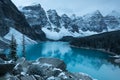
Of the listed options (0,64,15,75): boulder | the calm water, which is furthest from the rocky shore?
the calm water

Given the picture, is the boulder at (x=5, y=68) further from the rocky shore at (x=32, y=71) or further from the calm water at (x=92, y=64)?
the calm water at (x=92, y=64)

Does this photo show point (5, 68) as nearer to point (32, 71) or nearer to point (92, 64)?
point (32, 71)

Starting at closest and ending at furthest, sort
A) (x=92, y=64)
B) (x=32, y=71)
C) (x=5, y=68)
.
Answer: (x=5, y=68)
(x=32, y=71)
(x=92, y=64)

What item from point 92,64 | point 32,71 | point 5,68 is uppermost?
point 5,68

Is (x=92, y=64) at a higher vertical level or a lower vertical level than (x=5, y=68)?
lower

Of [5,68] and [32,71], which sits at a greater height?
[5,68]

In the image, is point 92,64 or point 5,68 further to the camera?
point 92,64

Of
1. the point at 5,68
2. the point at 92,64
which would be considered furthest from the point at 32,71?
the point at 92,64

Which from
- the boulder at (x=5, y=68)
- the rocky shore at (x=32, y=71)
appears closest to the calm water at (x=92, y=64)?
the rocky shore at (x=32, y=71)

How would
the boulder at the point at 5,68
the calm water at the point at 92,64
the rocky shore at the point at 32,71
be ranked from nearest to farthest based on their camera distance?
the boulder at the point at 5,68, the rocky shore at the point at 32,71, the calm water at the point at 92,64

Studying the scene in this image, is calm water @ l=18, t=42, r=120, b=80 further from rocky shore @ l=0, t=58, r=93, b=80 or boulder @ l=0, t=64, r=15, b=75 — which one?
boulder @ l=0, t=64, r=15, b=75

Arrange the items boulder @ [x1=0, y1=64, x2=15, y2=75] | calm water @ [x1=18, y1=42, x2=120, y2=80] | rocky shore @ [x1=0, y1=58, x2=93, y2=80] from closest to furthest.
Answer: boulder @ [x1=0, y1=64, x2=15, y2=75]
rocky shore @ [x1=0, y1=58, x2=93, y2=80]
calm water @ [x1=18, y1=42, x2=120, y2=80]

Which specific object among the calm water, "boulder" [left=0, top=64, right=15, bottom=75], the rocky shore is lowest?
the calm water

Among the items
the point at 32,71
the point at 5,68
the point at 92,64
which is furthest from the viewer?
the point at 92,64
